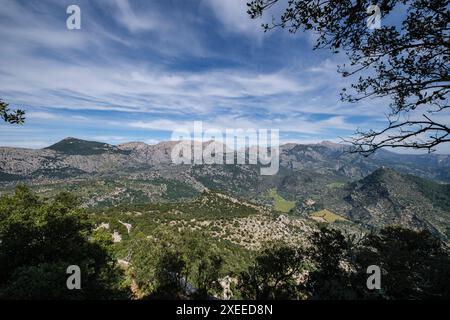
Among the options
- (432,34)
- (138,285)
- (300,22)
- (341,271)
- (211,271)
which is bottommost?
(138,285)

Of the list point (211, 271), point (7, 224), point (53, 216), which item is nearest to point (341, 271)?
point (211, 271)

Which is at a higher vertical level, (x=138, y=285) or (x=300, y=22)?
(x=300, y=22)

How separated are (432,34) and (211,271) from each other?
35.5m

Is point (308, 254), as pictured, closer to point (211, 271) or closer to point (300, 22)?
point (211, 271)

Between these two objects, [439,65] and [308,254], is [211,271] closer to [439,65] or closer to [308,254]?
[308,254]

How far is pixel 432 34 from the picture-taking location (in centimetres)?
785

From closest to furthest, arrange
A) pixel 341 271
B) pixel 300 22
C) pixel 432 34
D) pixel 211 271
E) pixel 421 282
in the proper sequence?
pixel 432 34 < pixel 300 22 < pixel 421 282 < pixel 341 271 < pixel 211 271

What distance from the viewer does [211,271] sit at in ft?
119

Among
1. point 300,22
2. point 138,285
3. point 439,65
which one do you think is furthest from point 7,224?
point 439,65
